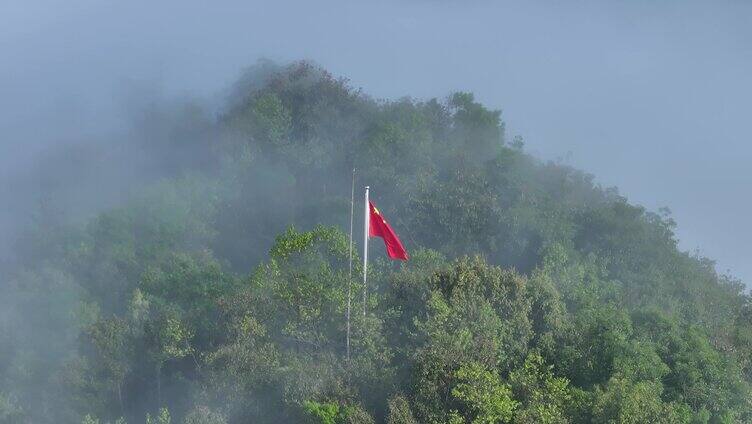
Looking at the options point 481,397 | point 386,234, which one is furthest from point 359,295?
point 481,397

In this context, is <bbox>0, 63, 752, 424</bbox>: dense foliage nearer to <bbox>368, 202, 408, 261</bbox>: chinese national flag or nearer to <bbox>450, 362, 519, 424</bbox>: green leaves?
<bbox>450, 362, 519, 424</bbox>: green leaves

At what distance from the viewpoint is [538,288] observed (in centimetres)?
3419

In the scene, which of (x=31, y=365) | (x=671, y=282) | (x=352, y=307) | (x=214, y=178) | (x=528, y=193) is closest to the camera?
(x=352, y=307)

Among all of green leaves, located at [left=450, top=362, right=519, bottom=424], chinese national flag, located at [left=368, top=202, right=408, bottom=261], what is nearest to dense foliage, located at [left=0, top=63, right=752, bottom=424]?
green leaves, located at [left=450, top=362, right=519, bottom=424]

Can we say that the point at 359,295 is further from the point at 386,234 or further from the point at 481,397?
the point at 481,397

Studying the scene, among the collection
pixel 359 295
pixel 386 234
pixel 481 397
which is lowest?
pixel 481 397

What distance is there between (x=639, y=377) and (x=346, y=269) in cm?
806

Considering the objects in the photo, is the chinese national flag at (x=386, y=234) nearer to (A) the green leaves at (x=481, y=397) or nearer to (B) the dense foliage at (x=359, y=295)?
(B) the dense foliage at (x=359, y=295)

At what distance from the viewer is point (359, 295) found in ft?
109

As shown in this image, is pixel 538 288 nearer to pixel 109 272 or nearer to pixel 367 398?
pixel 367 398

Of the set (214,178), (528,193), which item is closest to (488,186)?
(528,193)

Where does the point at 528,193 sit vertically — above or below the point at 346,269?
above

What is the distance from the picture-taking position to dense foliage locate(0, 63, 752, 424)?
3127cm

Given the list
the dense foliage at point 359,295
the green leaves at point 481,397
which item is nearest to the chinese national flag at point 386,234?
the dense foliage at point 359,295
